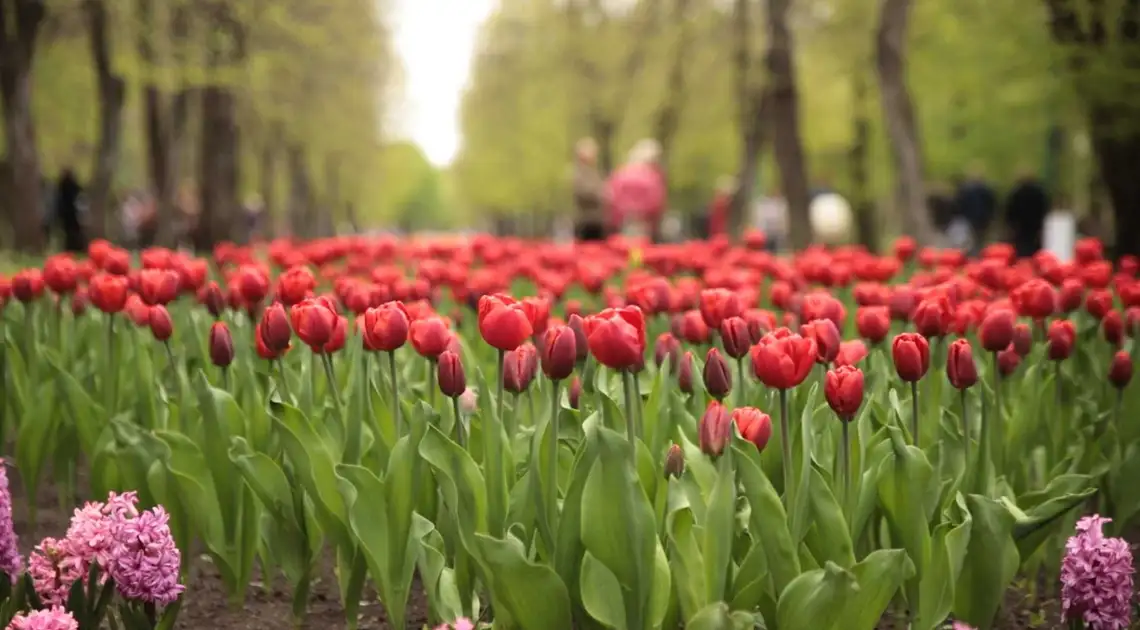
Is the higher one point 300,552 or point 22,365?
point 22,365

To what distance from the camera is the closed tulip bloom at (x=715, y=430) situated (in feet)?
8.51

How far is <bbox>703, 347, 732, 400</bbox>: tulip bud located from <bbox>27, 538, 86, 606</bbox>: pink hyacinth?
1.44 m

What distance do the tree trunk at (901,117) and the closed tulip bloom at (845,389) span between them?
9964 mm

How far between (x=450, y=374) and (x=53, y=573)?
0.96 metres

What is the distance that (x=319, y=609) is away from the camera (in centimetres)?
356

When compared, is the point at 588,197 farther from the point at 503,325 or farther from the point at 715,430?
the point at 715,430

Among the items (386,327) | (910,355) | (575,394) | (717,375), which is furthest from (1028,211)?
(386,327)

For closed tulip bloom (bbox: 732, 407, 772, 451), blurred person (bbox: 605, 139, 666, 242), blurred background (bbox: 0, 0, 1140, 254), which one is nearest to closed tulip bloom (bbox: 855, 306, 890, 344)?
closed tulip bloom (bbox: 732, 407, 772, 451)

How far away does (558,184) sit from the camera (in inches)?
1524

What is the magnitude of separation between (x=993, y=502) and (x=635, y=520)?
92cm

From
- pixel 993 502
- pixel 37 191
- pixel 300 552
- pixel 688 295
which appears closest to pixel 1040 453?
pixel 993 502

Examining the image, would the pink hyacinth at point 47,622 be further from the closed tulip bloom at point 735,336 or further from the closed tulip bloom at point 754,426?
the closed tulip bloom at point 735,336

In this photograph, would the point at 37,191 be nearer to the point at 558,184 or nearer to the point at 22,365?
the point at 22,365

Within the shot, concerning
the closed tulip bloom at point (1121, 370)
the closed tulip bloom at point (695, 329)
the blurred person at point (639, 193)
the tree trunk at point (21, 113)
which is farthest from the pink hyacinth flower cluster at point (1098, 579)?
the tree trunk at point (21, 113)
